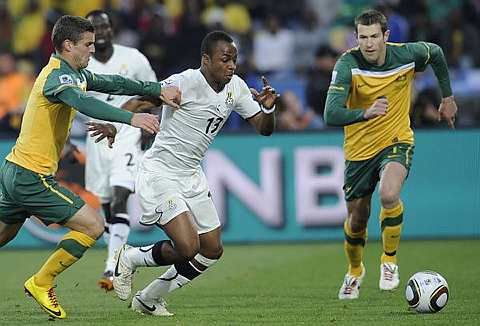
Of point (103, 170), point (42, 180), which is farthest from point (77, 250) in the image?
point (103, 170)

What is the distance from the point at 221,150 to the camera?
1575 cm

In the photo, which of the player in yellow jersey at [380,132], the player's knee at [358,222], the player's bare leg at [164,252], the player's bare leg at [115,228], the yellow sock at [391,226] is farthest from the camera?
the player's bare leg at [115,228]

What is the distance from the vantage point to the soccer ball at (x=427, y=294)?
9.05 metres

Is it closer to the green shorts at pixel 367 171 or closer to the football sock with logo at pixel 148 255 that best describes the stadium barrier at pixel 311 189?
the green shorts at pixel 367 171

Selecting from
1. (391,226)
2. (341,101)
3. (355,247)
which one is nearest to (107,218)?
(355,247)

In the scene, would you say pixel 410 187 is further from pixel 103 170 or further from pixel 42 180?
pixel 42 180

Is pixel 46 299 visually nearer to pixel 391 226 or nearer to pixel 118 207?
pixel 118 207

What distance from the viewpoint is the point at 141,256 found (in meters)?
9.38

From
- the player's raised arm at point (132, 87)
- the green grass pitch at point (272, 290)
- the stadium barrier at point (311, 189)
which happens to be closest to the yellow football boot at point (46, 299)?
the green grass pitch at point (272, 290)

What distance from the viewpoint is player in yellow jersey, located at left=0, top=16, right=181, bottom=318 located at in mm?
9062

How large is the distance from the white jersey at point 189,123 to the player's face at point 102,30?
8.70ft

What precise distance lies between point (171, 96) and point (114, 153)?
3082mm

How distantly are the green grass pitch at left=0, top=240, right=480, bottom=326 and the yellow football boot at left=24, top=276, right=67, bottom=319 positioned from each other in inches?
4.4

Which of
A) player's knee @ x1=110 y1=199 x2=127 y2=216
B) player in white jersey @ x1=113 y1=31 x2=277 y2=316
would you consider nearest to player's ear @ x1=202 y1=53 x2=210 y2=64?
player in white jersey @ x1=113 y1=31 x2=277 y2=316
